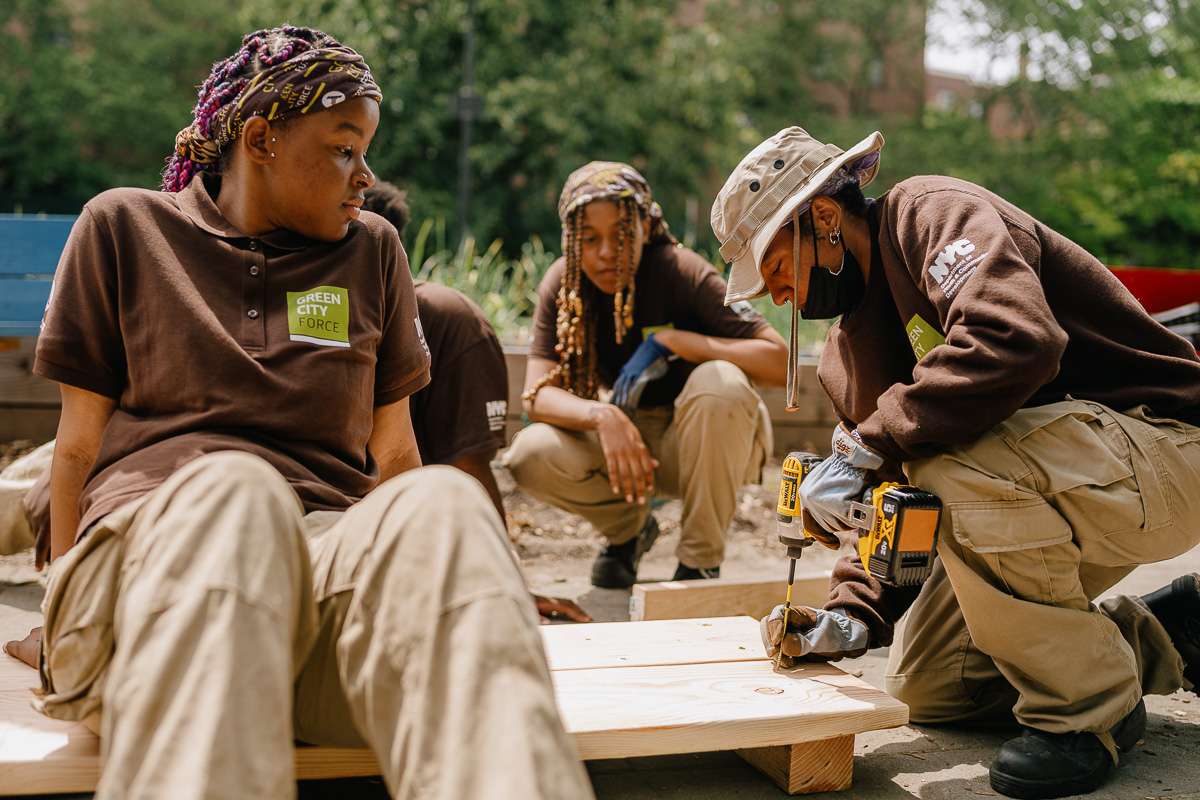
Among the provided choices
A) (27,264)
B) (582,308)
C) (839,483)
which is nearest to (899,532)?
(839,483)

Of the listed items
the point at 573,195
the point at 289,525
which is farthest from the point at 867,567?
the point at 573,195

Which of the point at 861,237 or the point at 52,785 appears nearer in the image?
the point at 52,785

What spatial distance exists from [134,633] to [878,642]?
1846 mm

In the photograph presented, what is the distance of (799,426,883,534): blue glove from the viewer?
222 centimetres

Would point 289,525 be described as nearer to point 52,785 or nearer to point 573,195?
point 52,785

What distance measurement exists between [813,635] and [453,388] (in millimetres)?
1415

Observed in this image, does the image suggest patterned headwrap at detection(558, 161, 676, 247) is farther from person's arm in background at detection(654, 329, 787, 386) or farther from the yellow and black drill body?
the yellow and black drill body

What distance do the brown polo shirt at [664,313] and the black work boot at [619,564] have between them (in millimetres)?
587

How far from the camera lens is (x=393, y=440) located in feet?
7.27

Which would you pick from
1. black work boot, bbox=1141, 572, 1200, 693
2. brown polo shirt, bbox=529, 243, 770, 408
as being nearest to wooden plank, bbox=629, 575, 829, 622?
brown polo shirt, bbox=529, 243, 770, 408

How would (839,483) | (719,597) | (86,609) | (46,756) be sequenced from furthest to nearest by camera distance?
(719,597)
(839,483)
(46,756)
(86,609)

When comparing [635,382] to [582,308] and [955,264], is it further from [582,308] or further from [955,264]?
[955,264]

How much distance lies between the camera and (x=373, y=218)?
6.99 ft

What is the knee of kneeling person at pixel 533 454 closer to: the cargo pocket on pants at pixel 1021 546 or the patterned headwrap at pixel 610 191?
the patterned headwrap at pixel 610 191
